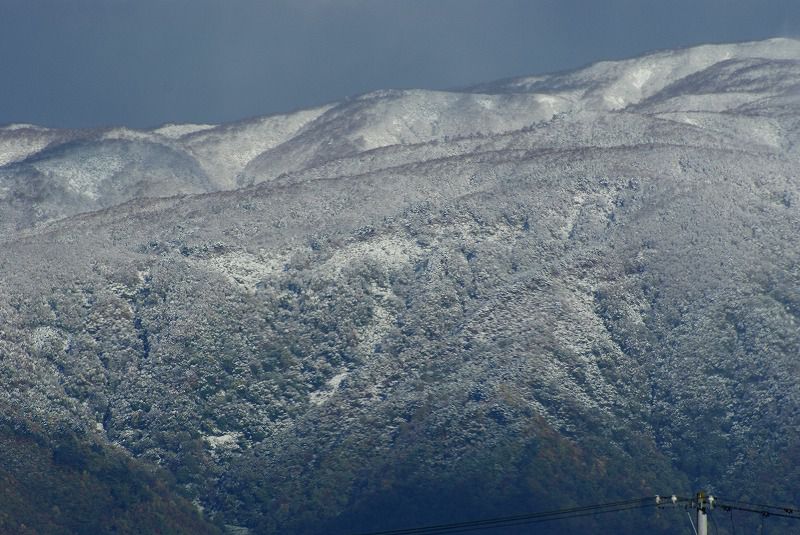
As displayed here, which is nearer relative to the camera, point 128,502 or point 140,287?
point 128,502

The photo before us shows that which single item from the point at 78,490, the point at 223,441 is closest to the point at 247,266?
the point at 223,441

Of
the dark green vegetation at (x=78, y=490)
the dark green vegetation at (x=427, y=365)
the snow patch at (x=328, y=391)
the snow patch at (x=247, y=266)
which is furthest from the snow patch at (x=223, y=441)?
the snow patch at (x=247, y=266)

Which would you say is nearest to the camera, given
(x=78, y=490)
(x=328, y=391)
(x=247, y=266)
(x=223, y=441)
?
(x=78, y=490)

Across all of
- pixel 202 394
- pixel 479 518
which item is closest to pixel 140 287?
pixel 202 394

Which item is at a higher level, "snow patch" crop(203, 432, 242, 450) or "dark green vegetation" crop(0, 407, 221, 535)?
"snow patch" crop(203, 432, 242, 450)

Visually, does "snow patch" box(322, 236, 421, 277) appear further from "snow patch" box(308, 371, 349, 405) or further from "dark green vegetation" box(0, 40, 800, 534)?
"snow patch" box(308, 371, 349, 405)

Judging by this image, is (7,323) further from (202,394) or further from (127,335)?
(202,394)

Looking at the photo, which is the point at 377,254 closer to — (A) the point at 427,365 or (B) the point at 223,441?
(A) the point at 427,365

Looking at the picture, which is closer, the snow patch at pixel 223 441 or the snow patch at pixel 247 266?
the snow patch at pixel 223 441

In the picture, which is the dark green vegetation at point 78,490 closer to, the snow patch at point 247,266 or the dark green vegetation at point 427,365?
the dark green vegetation at point 427,365

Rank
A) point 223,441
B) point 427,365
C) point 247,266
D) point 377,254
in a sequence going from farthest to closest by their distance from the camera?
point 377,254 < point 247,266 < point 427,365 < point 223,441

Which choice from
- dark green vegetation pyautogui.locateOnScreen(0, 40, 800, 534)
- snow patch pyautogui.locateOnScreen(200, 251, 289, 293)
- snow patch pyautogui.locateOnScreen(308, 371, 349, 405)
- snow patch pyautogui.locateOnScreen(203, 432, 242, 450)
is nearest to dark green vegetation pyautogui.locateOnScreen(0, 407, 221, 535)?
dark green vegetation pyautogui.locateOnScreen(0, 40, 800, 534)
